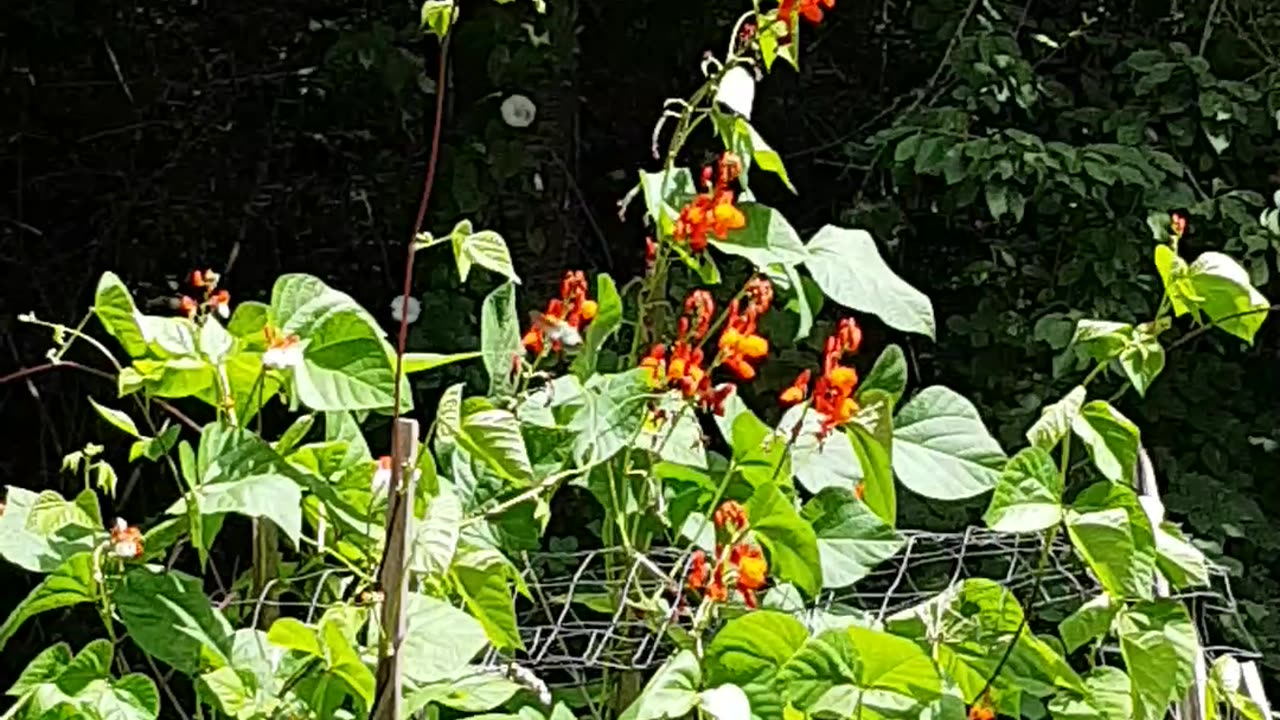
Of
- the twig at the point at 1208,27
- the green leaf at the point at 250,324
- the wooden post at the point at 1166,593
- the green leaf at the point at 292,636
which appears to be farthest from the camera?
the twig at the point at 1208,27

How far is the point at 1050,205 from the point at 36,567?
183 centimetres

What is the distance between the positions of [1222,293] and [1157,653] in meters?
0.20

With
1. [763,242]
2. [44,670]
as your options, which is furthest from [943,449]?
[44,670]

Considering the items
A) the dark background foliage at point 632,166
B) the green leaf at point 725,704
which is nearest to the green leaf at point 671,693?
the green leaf at point 725,704

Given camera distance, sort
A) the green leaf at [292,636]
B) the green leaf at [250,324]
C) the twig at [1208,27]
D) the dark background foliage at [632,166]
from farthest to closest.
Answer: the twig at [1208,27]
the dark background foliage at [632,166]
the green leaf at [250,324]
the green leaf at [292,636]

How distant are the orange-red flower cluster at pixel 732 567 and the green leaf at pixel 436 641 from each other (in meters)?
0.15

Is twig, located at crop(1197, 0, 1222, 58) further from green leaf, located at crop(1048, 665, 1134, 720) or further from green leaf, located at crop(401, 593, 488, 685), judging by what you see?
green leaf, located at crop(401, 593, 488, 685)

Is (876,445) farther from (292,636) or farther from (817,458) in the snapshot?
(292,636)

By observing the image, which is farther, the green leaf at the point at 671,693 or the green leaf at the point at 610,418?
the green leaf at the point at 610,418

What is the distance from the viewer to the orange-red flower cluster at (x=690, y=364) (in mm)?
974

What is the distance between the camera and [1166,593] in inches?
41.9

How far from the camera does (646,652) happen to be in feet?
3.51

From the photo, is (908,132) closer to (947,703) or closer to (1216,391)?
(1216,391)

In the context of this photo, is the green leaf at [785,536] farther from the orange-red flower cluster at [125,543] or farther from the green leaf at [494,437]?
the orange-red flower cluster at [125,543]
